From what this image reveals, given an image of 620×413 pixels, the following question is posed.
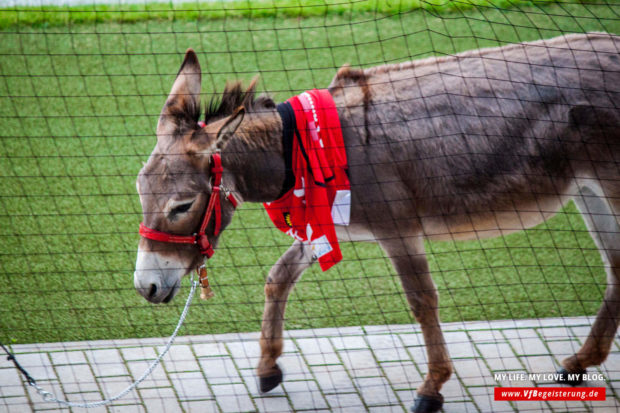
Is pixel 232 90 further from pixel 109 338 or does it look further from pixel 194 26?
pixel 194 26

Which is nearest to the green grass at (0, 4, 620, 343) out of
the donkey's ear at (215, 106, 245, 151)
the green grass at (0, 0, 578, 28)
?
the donkey's ear at (215, 106, 245, 151)

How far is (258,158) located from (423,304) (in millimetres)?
1289

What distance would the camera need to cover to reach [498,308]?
5148 mm

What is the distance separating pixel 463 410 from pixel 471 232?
3.48 ft

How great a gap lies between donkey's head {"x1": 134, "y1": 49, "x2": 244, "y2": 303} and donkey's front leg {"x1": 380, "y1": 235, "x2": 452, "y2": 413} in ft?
3.56

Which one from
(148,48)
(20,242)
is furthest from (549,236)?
(148,48)

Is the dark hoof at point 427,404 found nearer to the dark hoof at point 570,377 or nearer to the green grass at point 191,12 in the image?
the dark hoof at point 570,377

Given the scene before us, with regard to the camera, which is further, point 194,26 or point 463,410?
point 194,26

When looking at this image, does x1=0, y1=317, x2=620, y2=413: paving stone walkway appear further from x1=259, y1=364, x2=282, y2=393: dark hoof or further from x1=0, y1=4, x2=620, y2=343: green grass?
x1=0, y1=4, x2=620, y2=343: green grass

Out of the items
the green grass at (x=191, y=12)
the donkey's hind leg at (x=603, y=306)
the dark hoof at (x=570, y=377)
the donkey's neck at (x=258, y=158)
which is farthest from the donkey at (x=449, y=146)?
the green grass at (x=191, y=12)

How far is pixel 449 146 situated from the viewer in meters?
4.11

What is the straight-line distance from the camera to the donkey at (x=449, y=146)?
3.96m

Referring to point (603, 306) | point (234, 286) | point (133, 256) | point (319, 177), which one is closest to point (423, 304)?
point (319, 177)

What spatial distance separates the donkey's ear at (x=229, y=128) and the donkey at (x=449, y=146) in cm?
17
